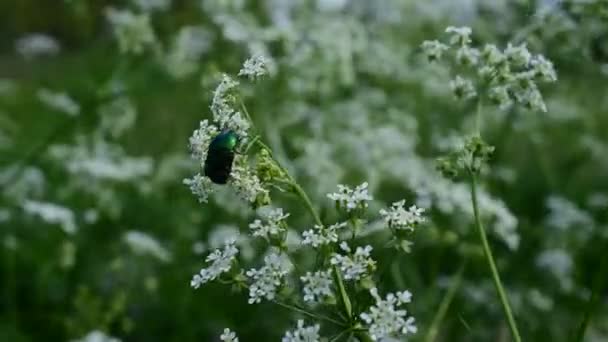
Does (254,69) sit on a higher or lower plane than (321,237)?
higher

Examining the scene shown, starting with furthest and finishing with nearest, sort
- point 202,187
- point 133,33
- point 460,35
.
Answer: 1. point 133,33
2. point 460,35
3. point 202,187

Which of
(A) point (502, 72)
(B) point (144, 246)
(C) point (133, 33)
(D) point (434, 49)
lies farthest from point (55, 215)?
(A) point (502, 72)

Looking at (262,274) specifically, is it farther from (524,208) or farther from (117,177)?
(524,208)

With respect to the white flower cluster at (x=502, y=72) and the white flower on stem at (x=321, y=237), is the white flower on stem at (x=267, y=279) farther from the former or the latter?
the white flower cluster at (x=502, y=72)

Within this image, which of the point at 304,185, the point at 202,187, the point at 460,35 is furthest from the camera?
the point at 304,185

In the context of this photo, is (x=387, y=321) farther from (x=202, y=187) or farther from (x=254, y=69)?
(x=254, y=69)

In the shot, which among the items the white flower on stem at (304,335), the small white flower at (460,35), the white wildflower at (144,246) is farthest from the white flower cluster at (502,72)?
the white wildflower at (144,246)
